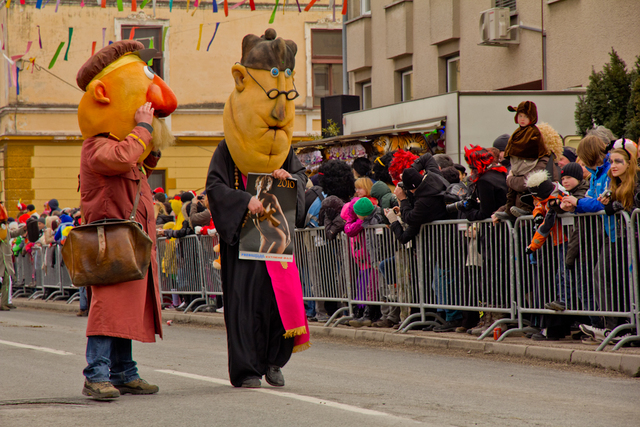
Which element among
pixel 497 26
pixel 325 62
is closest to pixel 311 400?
pixel 497 26

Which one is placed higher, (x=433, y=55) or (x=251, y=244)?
(x=433, y=55)

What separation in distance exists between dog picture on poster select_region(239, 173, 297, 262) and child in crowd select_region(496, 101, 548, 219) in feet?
10.2

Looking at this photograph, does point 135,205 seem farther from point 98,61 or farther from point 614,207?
point 614,207

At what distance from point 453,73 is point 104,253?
52.4 ft

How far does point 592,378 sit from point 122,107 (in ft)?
13.5

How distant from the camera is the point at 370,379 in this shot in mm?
7258

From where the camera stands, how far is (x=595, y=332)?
8.64 m

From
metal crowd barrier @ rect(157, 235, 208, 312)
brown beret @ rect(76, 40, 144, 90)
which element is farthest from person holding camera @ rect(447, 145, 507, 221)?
metal crowd barrier @ rect(157, 235, 208, 312)

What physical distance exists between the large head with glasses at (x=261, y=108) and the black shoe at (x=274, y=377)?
55.1 inches

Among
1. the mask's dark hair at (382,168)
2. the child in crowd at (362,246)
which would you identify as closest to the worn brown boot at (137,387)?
the child in crowd at (362,246)

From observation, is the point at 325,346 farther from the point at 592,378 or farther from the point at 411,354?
the point at 592,378

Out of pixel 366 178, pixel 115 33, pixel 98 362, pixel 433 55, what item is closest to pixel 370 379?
pixel 98 362

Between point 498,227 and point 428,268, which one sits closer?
point 498,227

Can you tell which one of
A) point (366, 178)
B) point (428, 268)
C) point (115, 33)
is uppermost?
point (115, 33)
